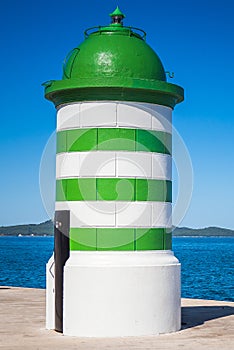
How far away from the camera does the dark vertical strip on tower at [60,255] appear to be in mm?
12102

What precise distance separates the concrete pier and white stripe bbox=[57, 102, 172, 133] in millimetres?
3227

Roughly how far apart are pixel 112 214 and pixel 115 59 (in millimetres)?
2405

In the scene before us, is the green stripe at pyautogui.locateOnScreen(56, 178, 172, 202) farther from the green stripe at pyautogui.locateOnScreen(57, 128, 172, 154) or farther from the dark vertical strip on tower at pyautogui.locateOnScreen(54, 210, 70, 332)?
the green stripe at pyautogui.locateOnScreen(57, 128, 172, 154)

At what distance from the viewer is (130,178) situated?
1198cm

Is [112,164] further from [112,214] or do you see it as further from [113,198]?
[112,214]

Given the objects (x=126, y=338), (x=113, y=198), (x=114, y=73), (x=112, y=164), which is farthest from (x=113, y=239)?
(x=114, y=73)

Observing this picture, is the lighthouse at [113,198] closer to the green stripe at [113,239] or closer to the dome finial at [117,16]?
the green stripe at [113,239]

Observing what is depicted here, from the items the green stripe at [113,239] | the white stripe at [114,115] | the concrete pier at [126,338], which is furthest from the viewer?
the white stripe at [114,115]

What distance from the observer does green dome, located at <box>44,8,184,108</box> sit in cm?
1198

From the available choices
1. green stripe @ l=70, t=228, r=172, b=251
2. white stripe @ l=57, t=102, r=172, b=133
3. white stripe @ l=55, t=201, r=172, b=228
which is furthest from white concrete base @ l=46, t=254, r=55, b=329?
white stripe @ l=57, t=102, r=172, b=133

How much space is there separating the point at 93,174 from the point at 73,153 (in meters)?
0.50

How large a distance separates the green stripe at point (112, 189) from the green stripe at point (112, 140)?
50cm

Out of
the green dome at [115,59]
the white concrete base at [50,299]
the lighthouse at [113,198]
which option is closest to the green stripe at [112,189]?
the lighthouse at [113,198]

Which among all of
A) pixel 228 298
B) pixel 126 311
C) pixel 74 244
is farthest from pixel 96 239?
pixel 228 298
